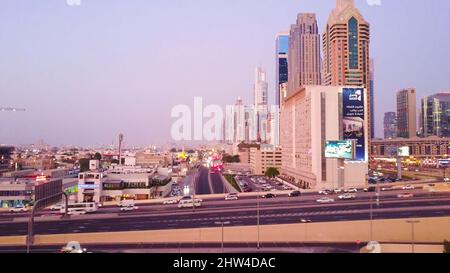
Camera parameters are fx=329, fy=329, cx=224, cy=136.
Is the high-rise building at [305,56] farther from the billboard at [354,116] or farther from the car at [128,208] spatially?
the car at [128,208]

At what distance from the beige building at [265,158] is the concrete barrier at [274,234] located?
15509mm

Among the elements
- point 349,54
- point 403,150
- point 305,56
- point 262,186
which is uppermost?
point 305,56

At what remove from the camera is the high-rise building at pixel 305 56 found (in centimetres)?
3231

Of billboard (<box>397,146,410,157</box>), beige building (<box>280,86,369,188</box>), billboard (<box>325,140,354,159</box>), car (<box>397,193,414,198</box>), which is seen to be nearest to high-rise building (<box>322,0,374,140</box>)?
billboard (<box>397,146,410,157</box>)

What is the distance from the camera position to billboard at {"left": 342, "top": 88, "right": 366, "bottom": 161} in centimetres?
1312

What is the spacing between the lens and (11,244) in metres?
3.72

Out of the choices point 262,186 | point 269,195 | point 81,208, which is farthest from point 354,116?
point 81,208

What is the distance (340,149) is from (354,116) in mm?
2353

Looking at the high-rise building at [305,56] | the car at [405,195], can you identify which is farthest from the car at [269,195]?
the high-rise building at [305,56]

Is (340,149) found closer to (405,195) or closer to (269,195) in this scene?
(405,195)

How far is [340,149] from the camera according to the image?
11.6m

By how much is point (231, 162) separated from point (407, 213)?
55.1ft

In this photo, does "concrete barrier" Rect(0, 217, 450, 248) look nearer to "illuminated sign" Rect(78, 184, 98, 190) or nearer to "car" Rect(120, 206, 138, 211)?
"car" Rect(120, 206, 138, 211)

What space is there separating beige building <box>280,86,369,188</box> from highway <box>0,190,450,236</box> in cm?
445
